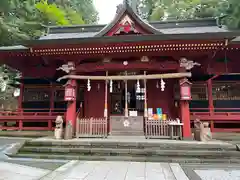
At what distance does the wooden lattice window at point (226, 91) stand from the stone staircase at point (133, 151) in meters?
4.19

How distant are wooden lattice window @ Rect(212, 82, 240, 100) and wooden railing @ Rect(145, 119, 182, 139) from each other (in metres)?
3.84

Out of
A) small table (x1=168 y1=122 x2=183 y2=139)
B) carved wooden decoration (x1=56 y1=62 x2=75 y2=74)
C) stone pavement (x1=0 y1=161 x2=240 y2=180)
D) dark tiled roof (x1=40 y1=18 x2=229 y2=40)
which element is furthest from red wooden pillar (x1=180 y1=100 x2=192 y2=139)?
dark tiled roof (x1=40 y1=18 x2=229 y2=40)

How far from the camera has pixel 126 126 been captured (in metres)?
7.55

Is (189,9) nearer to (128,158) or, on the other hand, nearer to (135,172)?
(128,158)

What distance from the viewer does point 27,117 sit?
369 inches

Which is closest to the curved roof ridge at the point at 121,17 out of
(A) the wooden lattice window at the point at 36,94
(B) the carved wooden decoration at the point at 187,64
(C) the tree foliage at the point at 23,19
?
(B) the carved wooden decoration at the point at 187,64

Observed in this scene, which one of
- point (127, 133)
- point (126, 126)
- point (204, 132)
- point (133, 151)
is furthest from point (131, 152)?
point (204, 132)

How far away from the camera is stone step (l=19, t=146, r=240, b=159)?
18.2 feet

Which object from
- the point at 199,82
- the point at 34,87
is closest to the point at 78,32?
the point at 34,87

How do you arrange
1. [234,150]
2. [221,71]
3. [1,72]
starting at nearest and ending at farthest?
1. [234,150]
2. [221,71]
3. [1,72]

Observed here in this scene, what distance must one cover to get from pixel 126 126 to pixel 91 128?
1535 millimetres

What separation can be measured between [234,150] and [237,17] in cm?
1037

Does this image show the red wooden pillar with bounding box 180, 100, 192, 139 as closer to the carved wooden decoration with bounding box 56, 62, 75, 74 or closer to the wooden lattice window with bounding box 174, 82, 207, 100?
the wooden lattice window with bounding box 174, 82, 207, 100

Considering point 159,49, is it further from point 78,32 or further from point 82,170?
point 78,32
